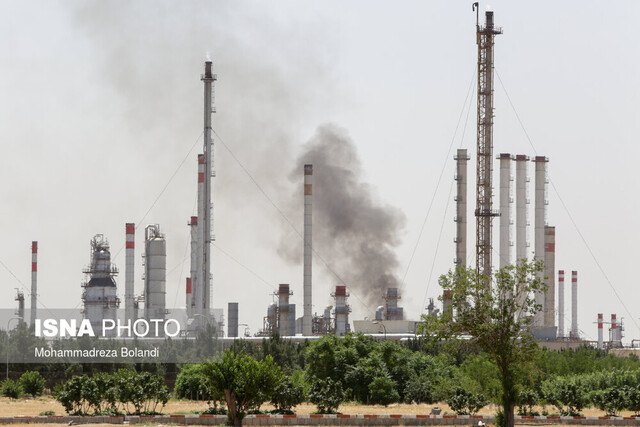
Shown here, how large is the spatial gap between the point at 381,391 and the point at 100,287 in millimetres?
68284

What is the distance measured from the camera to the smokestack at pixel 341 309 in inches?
4648

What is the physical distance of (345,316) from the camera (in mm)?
118500

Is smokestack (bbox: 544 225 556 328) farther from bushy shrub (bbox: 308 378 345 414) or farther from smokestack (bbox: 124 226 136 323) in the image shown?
bushy shrub (bbox: 308 378 345 414)

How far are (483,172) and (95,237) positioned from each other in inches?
1993

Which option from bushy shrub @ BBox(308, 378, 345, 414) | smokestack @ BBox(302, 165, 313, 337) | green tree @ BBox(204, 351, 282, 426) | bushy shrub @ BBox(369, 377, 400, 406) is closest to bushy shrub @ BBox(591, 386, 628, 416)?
bushy shrub @ BBox(369, 377, 400, 406)

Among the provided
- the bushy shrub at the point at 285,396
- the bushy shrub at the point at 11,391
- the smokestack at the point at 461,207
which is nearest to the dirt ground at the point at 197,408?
the bushy shrub at the point at 11,391

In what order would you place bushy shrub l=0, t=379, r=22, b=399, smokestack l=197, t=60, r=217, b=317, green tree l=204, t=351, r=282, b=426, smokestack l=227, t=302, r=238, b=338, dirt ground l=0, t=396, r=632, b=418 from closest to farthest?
green tree l=204, t=351, r=282, b=426 → dirt ground l=0, t=396, r=632, b=418 → bushy shrub l=0, t=379, r=22, b=399 → smokestack l=197, t=60, r=217, b=317 → smokestack l=227, t=302, r=238, b=338

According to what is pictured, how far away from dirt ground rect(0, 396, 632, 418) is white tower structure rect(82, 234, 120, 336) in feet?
197

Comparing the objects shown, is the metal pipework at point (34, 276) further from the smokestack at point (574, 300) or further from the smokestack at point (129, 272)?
the smokestack at point (574, 300)

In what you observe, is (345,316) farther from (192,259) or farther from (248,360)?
(248,360)

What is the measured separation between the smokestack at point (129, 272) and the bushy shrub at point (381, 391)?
201ft

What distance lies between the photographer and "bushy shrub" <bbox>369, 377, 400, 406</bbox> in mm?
62531

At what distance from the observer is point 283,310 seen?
11919cm

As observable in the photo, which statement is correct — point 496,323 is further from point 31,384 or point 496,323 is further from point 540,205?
point 540,205
